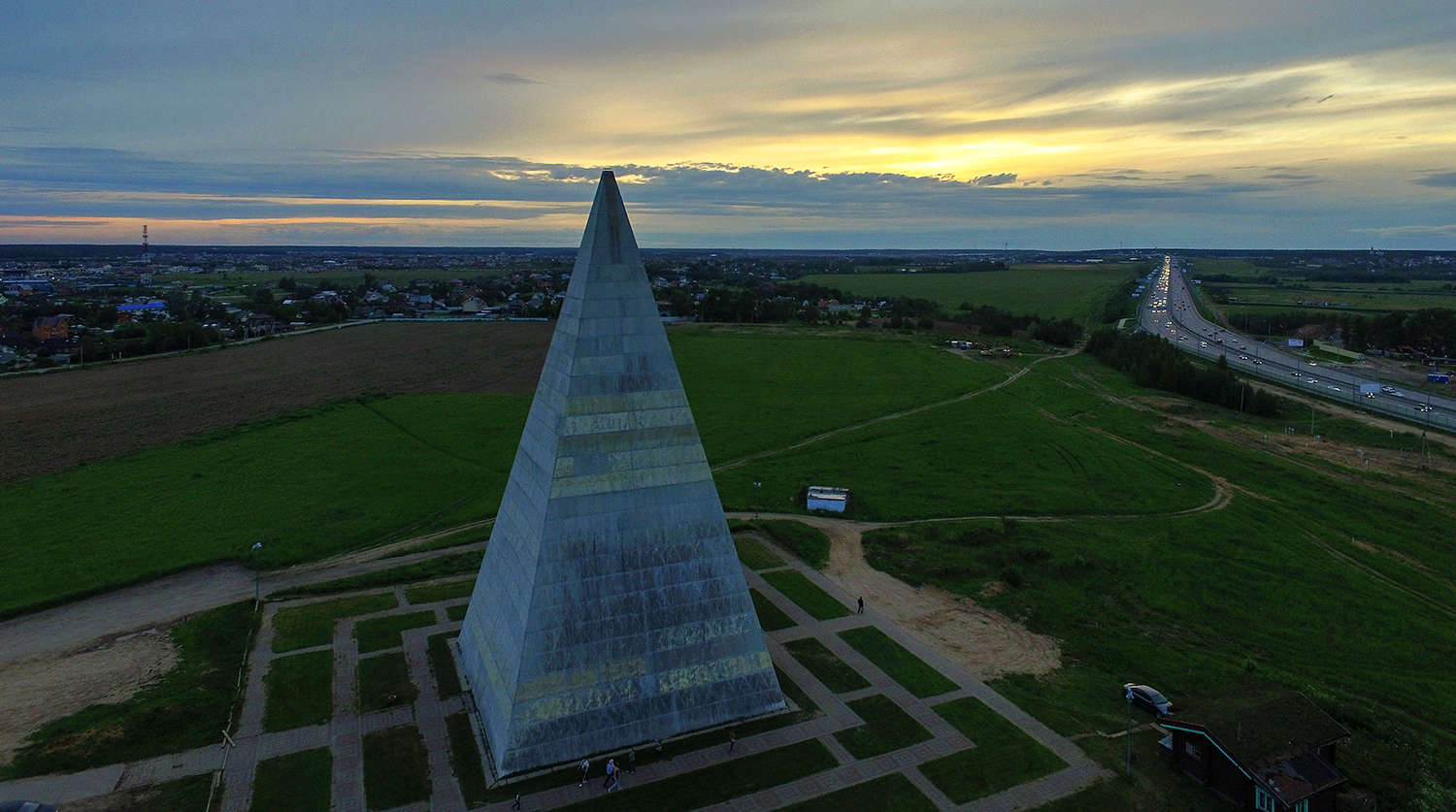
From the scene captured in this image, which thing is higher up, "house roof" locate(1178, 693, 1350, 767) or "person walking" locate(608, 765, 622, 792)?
"house roof" locate(1178, 693, 1350, 767)

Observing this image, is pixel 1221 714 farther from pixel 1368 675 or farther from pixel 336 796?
pixel 336 796

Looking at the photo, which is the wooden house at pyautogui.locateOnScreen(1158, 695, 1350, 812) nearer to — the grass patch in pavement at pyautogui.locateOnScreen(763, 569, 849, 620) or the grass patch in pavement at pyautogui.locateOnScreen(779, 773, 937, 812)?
the grass patch in pavement at pyautogui.locateOnScreen(779, 773, 937, 812)

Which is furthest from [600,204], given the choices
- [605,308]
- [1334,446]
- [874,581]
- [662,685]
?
[1334,446]

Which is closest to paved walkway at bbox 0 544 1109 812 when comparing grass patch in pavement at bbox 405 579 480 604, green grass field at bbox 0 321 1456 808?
green grass field at bbox 0 321 1456 808

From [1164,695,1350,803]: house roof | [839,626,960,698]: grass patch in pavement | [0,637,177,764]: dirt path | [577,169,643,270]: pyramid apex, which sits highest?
[577,169,643,270]: pyramid apex

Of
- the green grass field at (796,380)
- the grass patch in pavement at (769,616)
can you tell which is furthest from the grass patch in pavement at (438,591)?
the green grass field at (796,380)

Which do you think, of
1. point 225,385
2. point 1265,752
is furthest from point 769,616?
point 225,385
